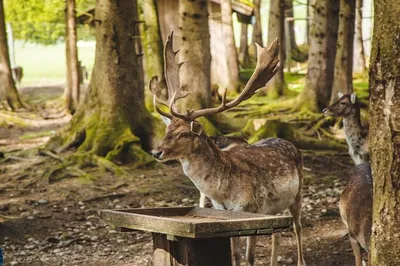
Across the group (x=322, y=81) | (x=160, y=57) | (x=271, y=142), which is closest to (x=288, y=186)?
(x=271, y=142)

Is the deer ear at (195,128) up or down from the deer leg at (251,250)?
up

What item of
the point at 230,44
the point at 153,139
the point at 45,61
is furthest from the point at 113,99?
the point at 45,61

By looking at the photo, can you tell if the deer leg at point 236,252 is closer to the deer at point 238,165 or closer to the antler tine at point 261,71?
the deer at point 238,165

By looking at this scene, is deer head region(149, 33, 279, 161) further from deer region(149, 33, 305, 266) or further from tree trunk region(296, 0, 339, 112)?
tree trunk region(296, 0, 339, 112)

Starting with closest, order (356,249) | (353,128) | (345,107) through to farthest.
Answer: (356,249)
(353,128)
(345,107)

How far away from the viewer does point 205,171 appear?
28.7ft

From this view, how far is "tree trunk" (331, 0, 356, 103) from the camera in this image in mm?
19266

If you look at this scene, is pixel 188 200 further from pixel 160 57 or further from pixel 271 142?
pixel 160 57

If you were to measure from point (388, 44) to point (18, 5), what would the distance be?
79.3 feet

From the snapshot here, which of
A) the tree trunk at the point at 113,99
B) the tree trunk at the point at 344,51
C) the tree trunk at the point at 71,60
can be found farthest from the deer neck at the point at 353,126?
the tree trunk at the point at 71,60

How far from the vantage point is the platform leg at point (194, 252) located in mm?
6379

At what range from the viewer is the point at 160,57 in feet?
73.9

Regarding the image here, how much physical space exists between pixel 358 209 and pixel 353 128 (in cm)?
643

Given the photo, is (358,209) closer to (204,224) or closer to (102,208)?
(204,224)
